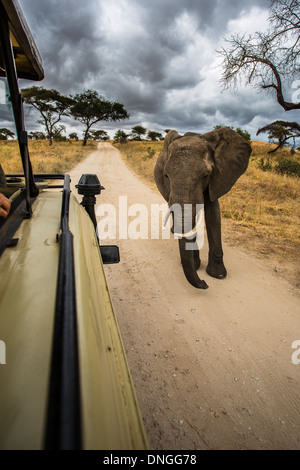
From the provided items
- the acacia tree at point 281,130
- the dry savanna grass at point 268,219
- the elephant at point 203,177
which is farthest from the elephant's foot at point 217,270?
the acacia tree at point 281,130

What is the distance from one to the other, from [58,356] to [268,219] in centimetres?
641

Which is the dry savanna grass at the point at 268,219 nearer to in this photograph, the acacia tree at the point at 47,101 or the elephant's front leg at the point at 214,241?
the elephant's front leg at the point at 214,241

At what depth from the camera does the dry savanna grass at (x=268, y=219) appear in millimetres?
4332

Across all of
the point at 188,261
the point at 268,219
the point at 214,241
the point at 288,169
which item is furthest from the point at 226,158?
the point at 288,169

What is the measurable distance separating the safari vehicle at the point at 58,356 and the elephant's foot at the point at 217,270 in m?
2.66

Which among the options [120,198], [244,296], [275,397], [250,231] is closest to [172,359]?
[275,397]

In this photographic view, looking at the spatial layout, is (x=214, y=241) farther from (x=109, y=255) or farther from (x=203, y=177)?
(x=109, y=255)

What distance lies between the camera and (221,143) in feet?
11.5

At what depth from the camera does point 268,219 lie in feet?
19.6

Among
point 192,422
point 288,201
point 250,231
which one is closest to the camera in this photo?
point 192,422

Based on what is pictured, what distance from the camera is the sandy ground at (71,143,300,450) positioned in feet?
5.65

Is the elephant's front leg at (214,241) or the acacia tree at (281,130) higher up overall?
the acacia tree at (281,130)

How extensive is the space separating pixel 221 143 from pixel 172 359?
121 inches
